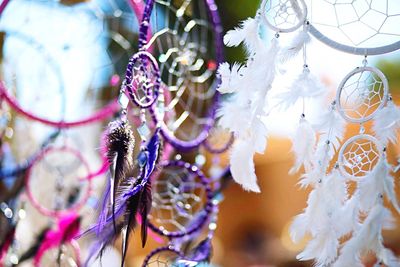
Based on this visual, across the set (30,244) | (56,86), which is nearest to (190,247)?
(30,244)

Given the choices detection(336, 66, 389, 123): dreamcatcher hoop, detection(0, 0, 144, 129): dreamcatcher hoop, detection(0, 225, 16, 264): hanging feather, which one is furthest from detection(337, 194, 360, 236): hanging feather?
detection(0, 225, 16, 264): hanging feather

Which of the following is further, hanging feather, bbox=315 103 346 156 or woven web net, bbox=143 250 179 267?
woven web net, bbox=143 250 179 267

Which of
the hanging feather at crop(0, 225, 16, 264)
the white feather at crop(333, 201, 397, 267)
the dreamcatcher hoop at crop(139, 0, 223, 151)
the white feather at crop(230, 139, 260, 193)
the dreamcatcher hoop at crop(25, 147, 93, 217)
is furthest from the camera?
the dreamcatcher hoop at crop(25, 147, 93, 217)

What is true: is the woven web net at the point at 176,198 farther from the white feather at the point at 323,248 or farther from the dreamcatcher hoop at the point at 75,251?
the white feather at the point at 323,248

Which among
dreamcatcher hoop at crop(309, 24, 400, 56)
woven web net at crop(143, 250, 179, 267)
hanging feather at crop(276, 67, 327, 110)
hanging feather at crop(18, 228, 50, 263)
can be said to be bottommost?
hanging feather at crop(18, 228, 50, 263)

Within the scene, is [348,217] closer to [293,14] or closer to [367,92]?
[367,92]

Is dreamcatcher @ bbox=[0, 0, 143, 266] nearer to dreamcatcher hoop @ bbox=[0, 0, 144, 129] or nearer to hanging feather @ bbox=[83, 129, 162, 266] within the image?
dreamcatcher hoop @ bbox=[0, 0, 144, 129]

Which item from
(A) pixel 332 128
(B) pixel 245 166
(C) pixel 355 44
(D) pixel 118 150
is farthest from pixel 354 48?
(D) pixel 118 150
